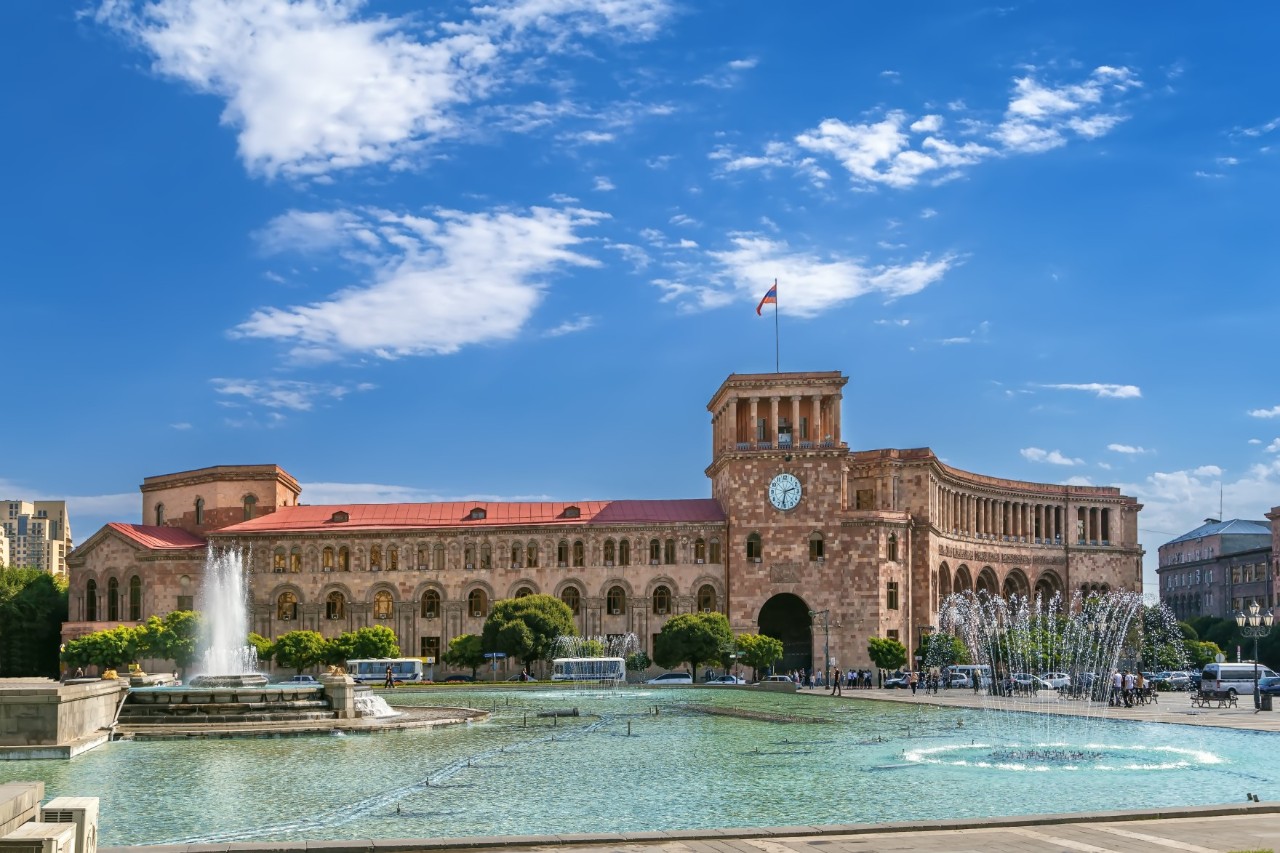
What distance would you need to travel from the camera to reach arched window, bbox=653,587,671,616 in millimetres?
81562

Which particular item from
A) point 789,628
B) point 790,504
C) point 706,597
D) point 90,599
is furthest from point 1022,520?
point 90,599

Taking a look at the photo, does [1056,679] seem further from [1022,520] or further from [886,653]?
[1022,520]

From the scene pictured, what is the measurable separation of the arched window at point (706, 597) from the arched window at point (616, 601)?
15.2ft

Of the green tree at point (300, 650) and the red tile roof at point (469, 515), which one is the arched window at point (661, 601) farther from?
the green tree at point (300, 650)

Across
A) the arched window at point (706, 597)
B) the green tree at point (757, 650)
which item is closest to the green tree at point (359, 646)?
the arched window at point (706, 597)

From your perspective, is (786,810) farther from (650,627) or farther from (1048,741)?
(650,627)

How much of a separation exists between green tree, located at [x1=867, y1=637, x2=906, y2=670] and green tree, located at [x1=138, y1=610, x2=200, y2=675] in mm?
38549

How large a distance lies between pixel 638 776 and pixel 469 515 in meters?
63.6

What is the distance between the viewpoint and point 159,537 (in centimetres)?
8462

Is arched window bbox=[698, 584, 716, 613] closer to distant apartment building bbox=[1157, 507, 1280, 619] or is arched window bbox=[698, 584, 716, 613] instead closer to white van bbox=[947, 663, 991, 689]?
white van bbox=[947, 663, 991, 689]

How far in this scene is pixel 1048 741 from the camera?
101 ft

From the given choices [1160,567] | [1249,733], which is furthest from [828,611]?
[1160,567]

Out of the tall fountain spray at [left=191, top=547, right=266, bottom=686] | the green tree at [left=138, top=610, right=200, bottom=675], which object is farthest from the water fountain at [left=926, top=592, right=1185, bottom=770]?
the green tree at [left=138, top=610, right=200, bottom=675]

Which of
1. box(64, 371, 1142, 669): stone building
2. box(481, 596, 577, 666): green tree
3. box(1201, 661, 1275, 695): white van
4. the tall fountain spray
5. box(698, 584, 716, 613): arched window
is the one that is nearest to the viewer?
box(1201, 661, 1275, 695): white van
